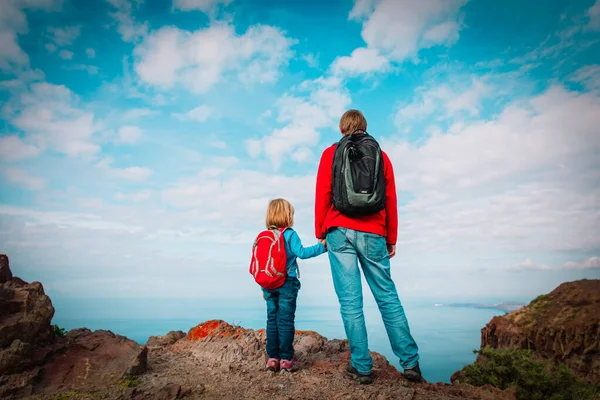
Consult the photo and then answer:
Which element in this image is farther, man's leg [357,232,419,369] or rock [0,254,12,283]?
rock [0,254,12,283]

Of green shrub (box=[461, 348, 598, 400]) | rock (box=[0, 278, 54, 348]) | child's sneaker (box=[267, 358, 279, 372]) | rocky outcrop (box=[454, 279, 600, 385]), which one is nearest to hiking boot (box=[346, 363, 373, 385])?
child's sneaker (box=[267, 358, 279, 372])

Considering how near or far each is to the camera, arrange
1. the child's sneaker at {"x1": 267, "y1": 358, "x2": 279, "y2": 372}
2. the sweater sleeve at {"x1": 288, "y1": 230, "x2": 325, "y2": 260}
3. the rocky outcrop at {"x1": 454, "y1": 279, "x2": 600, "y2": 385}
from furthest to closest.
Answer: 1. the rocky outcrop at {"x1": 454, "y1": 279, "x2": 600, "y2": 385}
2. the child's sneaker at {"x1": 267, "y1": 358, "x2": 279, "y2": 372}
3. the sweater sleeve at {"x1": 288, "y1": 230, "x2": 325, "y2": 260}

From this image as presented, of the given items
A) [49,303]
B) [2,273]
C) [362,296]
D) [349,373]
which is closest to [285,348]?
[349,373]

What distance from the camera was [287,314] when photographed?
219 inches

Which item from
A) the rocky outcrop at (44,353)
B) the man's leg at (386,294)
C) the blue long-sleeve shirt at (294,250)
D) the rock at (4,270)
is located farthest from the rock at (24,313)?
the man's leg at (386,294)

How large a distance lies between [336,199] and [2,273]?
5.51 metres

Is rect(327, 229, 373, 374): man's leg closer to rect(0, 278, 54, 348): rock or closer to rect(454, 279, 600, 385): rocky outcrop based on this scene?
rect(0, 278, 54, 348): rock

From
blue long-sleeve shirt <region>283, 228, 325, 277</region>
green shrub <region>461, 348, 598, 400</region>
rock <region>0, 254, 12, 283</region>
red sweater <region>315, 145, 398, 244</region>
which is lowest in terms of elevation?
green shrub <region>461, 348, 598, 400</region>

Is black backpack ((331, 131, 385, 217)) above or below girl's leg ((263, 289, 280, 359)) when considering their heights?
above

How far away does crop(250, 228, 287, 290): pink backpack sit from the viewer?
550 centimetres

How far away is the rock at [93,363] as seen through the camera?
5230 mm

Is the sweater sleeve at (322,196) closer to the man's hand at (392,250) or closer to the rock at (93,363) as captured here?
the man's hand at (392,250)

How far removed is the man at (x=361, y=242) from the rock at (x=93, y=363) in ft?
10.8

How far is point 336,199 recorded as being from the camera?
5047 millimetres
